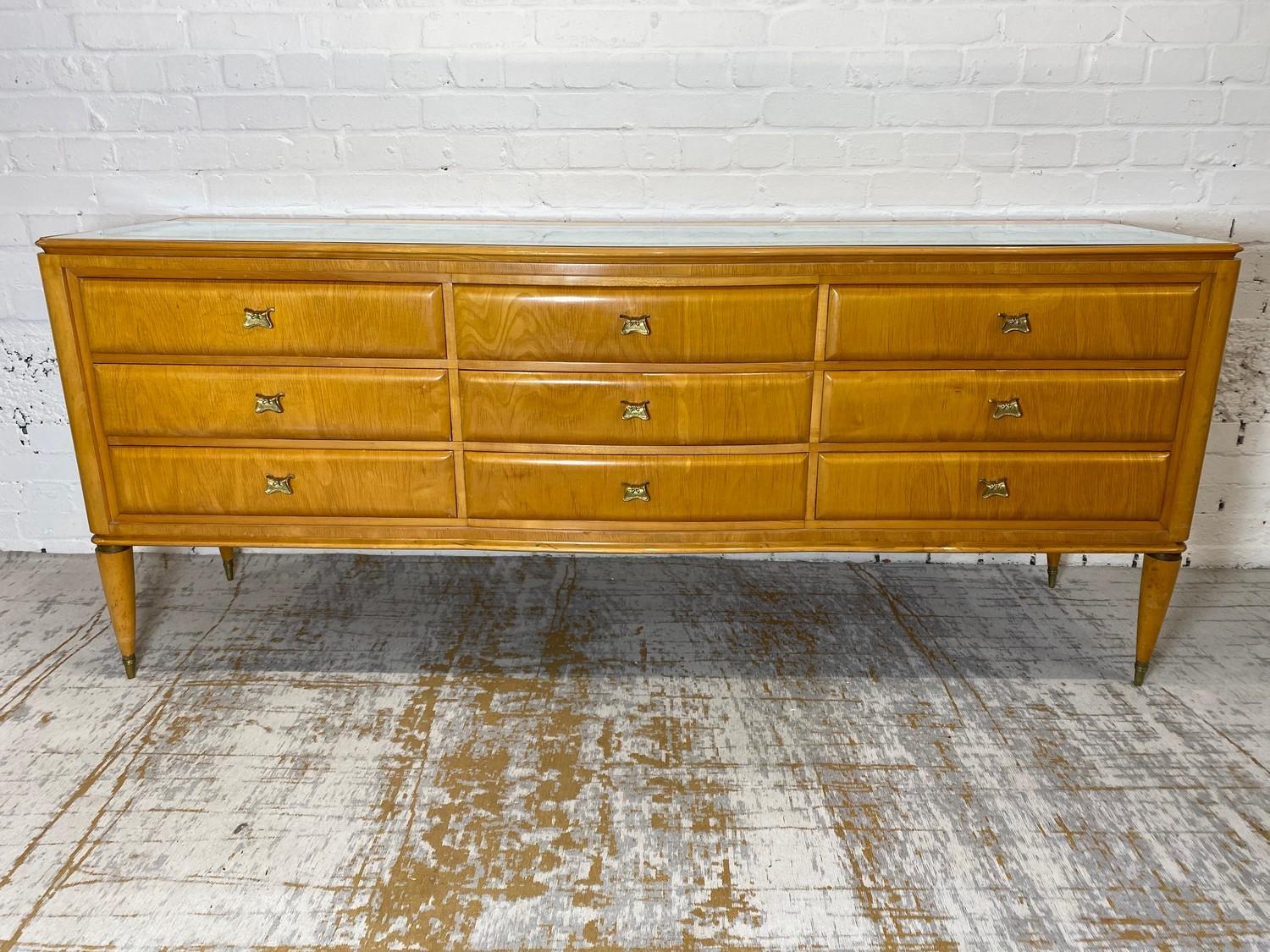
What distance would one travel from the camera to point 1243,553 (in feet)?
9.91

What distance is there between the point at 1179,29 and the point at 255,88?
2441 millimetres

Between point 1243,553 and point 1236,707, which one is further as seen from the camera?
point 1243,553

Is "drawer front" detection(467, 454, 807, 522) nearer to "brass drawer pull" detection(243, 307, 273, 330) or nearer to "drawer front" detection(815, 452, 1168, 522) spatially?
"drawer front" detection(815, 452, 1168, 522)

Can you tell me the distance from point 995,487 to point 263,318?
1614 millimetres

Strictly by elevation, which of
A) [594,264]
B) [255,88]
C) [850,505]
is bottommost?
[850,505]

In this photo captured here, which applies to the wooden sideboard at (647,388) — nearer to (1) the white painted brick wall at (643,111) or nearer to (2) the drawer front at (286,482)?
(2) the drawer front at (286,482)

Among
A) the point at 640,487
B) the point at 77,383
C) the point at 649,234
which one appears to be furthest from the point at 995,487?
the point at 77,383

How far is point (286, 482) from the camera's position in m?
2.21

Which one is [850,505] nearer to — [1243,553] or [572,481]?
[572,481]

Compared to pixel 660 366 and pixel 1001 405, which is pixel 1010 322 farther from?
pixel 660 366

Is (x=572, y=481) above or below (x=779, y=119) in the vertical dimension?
below

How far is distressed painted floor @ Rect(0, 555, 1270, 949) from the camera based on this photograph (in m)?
1.64

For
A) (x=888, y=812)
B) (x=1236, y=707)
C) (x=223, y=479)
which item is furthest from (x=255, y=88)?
(x=1236, y=707)

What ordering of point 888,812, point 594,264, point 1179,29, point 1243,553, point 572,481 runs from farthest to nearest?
point 1243,553
point 1179,29
point 572,481
point 594,264
point 888,812
